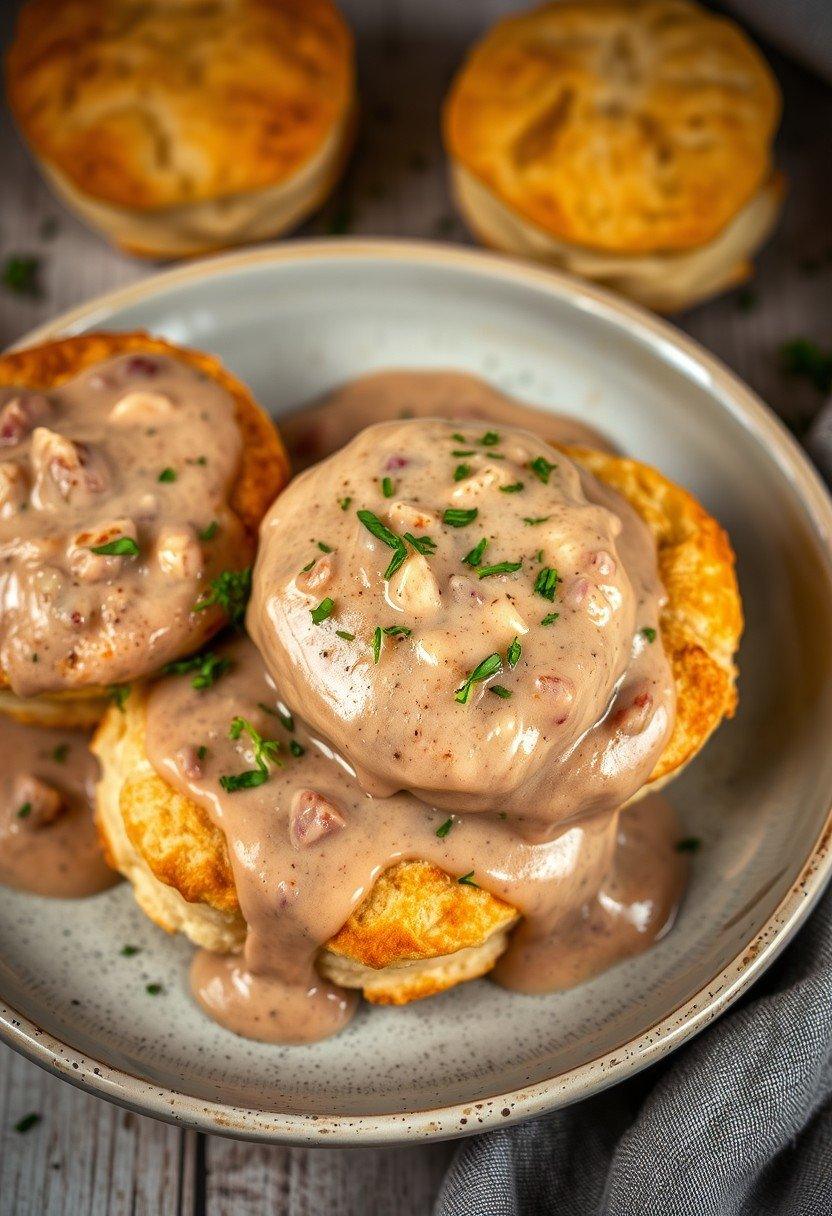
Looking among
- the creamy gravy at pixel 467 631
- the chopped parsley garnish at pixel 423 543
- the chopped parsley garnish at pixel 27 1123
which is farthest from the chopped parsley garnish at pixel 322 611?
the chopped parsley garnish at pixel 27 1123

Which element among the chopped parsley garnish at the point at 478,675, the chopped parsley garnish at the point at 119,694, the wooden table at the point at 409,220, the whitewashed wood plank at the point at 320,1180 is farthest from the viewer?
the wooden table at the point at 409,220

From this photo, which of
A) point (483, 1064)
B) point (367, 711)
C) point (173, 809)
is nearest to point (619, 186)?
point (367, 711)

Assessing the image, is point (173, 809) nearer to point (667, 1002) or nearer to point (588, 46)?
point (667, 1002)

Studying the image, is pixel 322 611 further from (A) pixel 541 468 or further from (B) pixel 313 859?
(A) pixel 541 468

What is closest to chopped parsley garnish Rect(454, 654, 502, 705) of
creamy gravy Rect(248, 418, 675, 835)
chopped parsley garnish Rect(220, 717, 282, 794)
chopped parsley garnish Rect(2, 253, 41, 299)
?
creamy gravy Rect(248, 418, 675, 835)

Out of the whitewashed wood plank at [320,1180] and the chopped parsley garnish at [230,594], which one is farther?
the whitewashed wood plank at [320,1180]

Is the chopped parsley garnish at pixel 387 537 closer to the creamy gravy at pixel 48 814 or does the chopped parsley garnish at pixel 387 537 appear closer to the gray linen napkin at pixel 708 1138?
the creamy gravy at pixel 48 814

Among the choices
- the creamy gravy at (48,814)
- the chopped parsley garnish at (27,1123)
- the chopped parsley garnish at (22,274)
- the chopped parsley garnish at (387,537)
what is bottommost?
the chopped parsley garnish at (27,1123)

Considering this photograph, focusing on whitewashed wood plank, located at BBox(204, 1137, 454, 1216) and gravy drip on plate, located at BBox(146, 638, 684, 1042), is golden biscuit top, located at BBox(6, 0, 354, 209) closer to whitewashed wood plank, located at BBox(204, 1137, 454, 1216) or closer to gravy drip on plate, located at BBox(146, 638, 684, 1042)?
gravy drip on plate, located at BBox(146, 638, 684, 1042)
